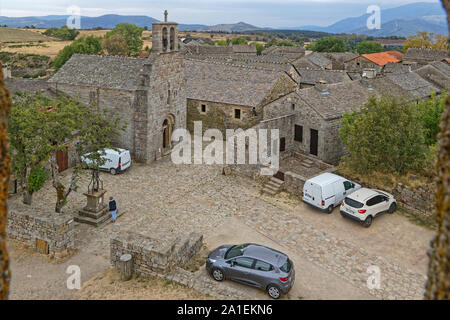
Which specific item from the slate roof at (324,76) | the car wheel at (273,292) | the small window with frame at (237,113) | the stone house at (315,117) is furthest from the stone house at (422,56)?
the car wheel at (273,292)

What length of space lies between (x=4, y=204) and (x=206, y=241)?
13.5 metres

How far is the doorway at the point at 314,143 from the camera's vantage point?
29438mm

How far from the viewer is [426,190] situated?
21875 mm

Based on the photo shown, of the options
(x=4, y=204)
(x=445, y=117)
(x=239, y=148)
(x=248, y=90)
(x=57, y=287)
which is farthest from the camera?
(x=248, y=90)

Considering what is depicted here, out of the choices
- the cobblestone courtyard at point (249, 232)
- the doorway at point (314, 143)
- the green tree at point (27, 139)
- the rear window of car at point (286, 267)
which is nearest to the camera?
the rear window of car at point (286, 267)

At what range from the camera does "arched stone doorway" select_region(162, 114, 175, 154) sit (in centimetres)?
3172

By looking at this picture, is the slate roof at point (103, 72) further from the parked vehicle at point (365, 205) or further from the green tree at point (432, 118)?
the green tree at point (432, 118)

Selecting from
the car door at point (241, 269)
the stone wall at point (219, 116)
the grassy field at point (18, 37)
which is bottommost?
the car door at point (241, 269)

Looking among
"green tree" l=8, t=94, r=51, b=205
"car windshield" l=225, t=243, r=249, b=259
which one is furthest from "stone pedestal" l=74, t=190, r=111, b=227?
"car windshield" l=225, t=243, r=249, b=259

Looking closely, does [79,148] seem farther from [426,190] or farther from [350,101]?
[350,101]

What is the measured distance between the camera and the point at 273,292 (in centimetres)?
1468

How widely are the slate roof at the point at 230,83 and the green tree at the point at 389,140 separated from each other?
11.5 meters

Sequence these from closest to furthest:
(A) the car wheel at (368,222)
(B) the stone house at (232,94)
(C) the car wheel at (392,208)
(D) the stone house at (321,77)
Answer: (A) the car wheel at (368,222) → (C) the car wheel at (392,208) → (B) the stone house at (232,94) → (D) the stone house at (321,77)

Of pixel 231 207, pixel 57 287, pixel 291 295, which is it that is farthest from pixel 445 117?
pixel 231 207
